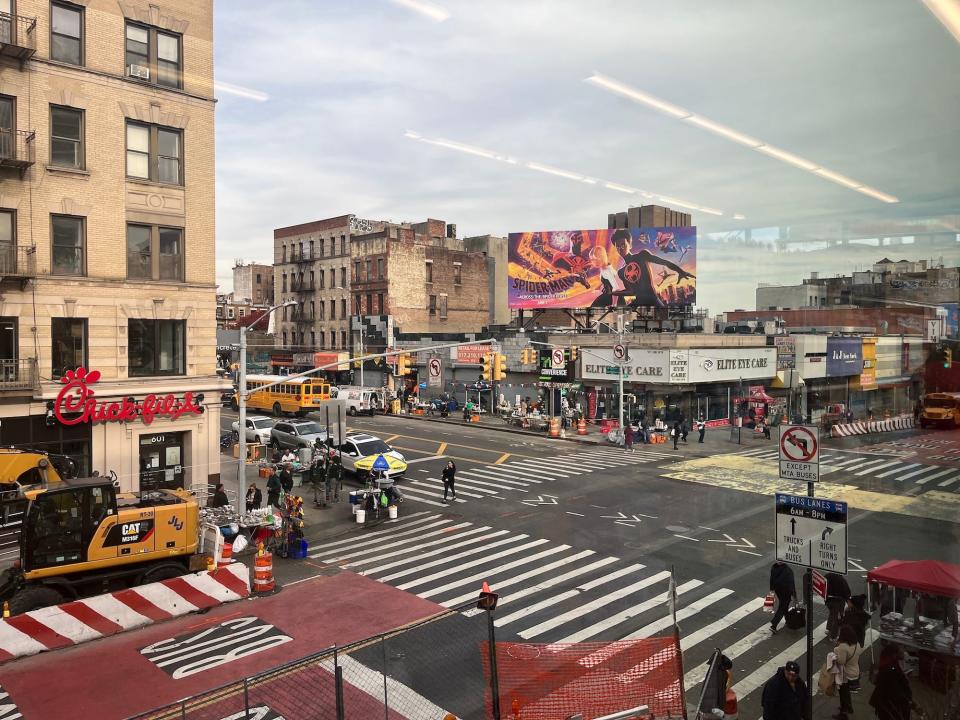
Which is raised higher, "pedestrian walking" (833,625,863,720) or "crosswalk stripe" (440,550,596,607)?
"pedestrian walking" (833,625,863,720)

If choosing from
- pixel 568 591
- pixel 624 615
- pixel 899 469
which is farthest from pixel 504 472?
pixel 899 469

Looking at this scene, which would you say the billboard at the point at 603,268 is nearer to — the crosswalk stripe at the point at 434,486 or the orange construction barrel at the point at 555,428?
the orange construction barrel at the point at 555,428

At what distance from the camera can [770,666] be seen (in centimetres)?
1130

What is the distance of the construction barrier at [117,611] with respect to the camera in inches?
487

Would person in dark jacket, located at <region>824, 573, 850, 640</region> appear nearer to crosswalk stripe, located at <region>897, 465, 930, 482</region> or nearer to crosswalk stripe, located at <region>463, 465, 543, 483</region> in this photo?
crosswalk stripe, located at <region>897, 465, 930, 482</region>

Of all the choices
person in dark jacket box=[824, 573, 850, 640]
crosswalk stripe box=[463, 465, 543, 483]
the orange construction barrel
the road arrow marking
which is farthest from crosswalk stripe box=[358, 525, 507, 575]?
the orange construction barrel

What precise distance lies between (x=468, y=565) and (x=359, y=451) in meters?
12.5

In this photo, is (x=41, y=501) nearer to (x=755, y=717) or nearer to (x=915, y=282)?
(x=755, y=717)

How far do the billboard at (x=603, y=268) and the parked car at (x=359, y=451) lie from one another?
27.7 meters

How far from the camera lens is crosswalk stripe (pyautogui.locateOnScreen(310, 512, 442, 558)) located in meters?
19.7

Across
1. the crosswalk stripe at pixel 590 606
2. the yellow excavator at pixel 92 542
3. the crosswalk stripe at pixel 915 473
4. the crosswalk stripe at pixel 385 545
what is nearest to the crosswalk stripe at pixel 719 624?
the crosswalk stripe at pixel 590 606

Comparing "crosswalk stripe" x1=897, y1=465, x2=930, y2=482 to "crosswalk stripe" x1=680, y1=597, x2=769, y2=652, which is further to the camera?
"crosswalk stripe" x1=680, y1=597, x2=769, y2=652

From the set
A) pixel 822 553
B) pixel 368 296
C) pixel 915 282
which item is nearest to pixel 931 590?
pixel 822 553

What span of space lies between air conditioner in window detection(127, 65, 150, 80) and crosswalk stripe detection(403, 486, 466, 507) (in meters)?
16.7
